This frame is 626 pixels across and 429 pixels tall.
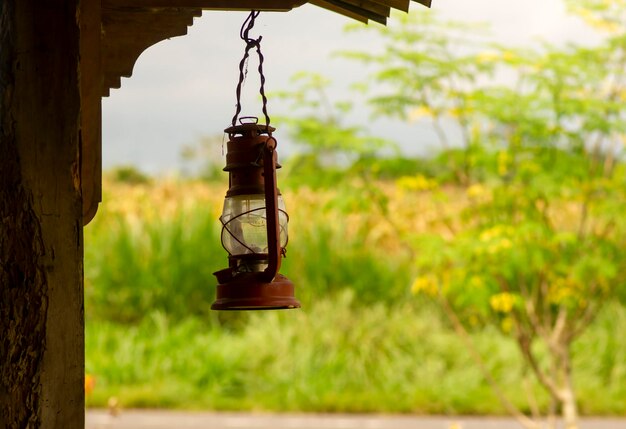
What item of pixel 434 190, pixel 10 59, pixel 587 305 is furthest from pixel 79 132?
pixel 587 305

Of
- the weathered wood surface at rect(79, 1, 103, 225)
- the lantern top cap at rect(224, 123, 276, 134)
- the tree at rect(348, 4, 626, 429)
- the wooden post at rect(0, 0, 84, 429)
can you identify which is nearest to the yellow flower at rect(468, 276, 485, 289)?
the tree at rect(348, 4, 626, 429)

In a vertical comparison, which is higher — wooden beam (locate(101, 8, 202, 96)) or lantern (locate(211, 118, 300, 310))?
wooden beam (locate(101, 8, 202, 96))

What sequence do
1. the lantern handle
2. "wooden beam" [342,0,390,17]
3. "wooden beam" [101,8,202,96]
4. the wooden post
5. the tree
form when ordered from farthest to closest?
the tree < "wooden beam" [342,0,390,17] < "wooden beam" [101,8,202,96] < the lantern handle < the wooden post

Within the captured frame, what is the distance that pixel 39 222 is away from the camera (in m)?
2.37

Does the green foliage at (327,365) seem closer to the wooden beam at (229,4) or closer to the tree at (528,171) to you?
the tree at (528,171)

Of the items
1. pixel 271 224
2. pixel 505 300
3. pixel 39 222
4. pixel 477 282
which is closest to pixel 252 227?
pixel 271 224

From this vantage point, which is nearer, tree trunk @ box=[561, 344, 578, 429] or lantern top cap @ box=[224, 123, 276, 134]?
lantern top cap @ box=[224, 123, 276, 134]

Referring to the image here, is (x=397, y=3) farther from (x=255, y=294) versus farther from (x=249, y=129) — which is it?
(x=255, y=294)

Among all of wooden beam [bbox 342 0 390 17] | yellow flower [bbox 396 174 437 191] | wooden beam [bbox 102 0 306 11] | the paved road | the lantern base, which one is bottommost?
the paved road

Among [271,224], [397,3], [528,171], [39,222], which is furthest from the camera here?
[528,171]

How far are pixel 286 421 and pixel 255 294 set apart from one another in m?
6.80

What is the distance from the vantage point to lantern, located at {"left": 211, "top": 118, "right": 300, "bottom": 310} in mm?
2539

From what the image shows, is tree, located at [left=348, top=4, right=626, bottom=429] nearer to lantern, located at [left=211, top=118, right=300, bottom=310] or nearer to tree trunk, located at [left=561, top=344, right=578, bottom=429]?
tree trunk, located at [left=561, top=344, right=578, bottom=429]

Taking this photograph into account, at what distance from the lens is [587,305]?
8.17 m
